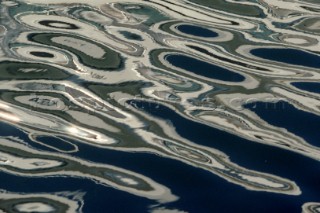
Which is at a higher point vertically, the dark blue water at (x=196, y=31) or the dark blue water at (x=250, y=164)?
the dark blue water at (x=196, y=31)

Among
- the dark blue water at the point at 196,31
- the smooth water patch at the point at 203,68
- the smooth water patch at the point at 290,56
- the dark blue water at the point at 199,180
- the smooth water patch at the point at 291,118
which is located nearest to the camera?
the dark blue water at the point at 199,180

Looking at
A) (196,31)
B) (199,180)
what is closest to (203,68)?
(196,31)

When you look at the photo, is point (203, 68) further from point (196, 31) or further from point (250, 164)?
point (250, 164)

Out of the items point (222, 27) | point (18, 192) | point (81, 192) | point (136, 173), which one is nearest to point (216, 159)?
point (136, 173)

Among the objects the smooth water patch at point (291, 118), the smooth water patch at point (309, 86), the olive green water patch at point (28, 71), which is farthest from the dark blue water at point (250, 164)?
the smooth water patch at point (309, 86)

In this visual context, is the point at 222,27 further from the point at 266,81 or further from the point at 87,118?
the point at 87,118

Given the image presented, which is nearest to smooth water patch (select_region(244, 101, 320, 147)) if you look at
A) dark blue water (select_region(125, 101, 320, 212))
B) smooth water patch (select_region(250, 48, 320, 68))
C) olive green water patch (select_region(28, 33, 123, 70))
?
dark blue water (select_region(125, 101, 320, 212))

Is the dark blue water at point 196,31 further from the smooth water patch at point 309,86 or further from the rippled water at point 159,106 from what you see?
the smooth water patch at point 309,86
